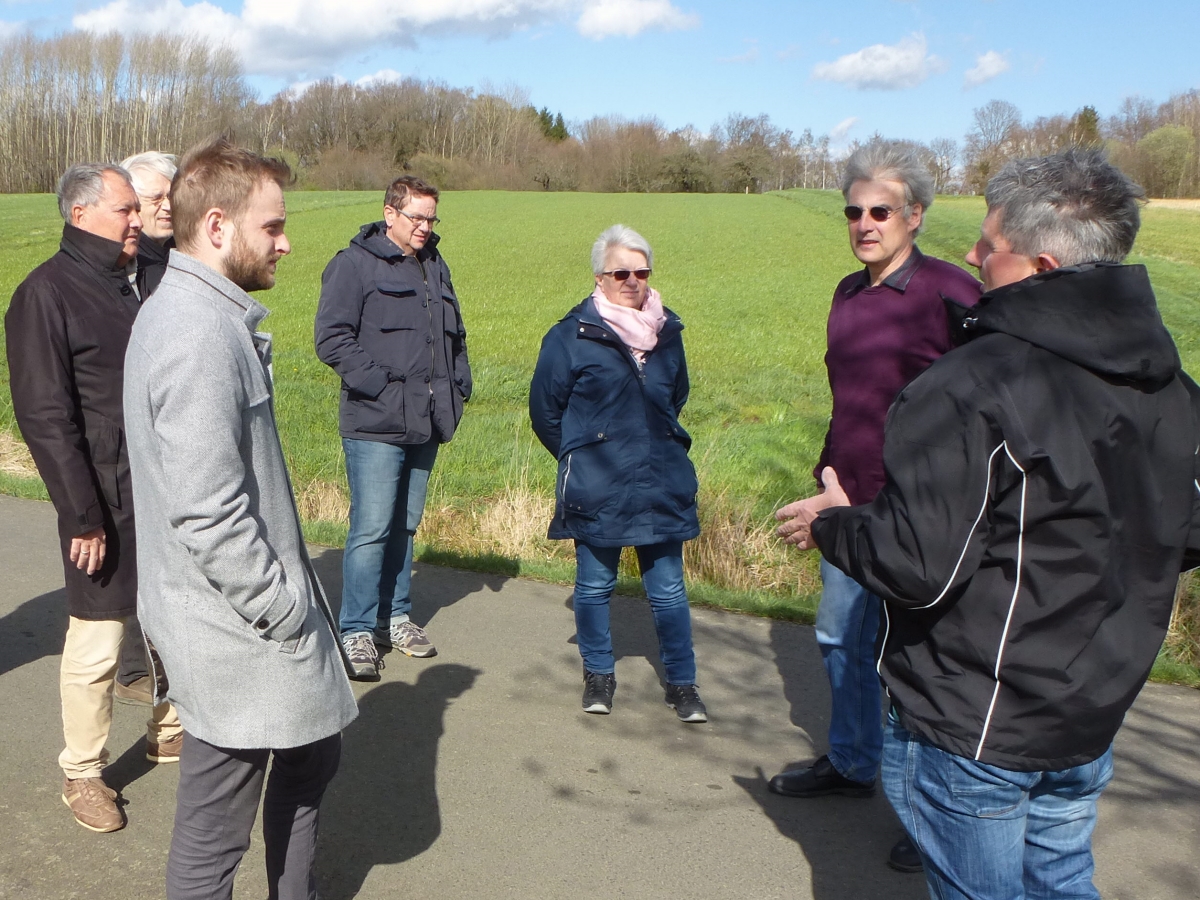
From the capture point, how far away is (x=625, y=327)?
14.4 ft

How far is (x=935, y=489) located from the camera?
204 cm

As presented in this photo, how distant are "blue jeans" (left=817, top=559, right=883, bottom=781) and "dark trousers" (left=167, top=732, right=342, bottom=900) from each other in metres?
1.81

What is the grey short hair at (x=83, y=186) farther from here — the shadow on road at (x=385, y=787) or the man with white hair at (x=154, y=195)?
the shadow on road at (x=385, y=787)

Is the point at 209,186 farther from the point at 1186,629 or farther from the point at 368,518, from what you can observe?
the point at 1186,629

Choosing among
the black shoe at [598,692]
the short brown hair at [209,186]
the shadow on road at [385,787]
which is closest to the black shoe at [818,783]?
the black shoe at [598,692]

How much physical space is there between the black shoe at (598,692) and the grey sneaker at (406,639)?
92 centimetres

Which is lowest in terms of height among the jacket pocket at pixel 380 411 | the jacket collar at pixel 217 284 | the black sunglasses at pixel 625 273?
the jacket pocket at pixel 380 411

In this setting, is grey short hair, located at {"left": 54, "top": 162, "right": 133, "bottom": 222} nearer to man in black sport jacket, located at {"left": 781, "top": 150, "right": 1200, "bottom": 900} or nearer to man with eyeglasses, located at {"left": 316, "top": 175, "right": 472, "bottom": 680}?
man with eyeglasses, located at {"left": 316, "top": 175, "right": 472, "bottom": 680}

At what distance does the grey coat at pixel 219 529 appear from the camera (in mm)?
2309

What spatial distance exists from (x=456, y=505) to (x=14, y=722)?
4.29 meters

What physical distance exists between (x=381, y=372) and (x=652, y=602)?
1.61 meters

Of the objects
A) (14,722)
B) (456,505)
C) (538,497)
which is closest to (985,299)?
(14,722)

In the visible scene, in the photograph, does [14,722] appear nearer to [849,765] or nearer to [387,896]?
[387,896]

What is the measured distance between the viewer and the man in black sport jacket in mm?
2012
